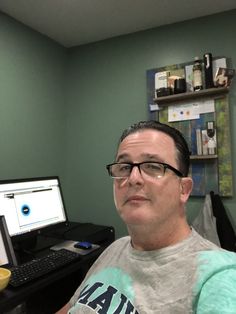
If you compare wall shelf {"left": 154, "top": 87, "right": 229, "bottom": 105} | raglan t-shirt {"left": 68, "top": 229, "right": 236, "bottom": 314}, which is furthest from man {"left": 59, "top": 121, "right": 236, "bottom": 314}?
wall shelf {"left": 154, "top": 87, "right": 229, "bottom": 105}

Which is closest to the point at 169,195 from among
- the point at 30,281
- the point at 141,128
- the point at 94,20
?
the point at 141,128

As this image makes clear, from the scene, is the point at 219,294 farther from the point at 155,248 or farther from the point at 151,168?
the point at 151,168

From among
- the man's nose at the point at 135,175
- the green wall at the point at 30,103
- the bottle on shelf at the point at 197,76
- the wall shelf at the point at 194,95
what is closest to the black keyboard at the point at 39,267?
the man's nose at the point at 135,175

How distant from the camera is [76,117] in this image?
9.47 ft

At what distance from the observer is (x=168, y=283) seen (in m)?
0.81

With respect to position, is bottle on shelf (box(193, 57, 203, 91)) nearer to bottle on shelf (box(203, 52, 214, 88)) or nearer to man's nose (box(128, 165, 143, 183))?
bottle on shelf (box(203, 52, 214, 88))

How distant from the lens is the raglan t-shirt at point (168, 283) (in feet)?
2.33

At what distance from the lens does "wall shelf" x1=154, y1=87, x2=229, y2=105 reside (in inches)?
85.7

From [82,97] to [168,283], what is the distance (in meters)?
2.33

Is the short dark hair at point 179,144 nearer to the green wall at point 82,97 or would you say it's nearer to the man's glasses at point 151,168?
the man's glasses at point 151,168

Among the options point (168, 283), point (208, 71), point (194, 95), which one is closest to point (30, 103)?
point (194, 95)

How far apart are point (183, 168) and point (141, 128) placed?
0.20 meters

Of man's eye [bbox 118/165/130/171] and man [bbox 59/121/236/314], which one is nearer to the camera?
man [bbox 59/121/236/314]

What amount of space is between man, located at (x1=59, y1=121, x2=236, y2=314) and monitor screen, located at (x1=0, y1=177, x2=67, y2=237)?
83 centimetres
